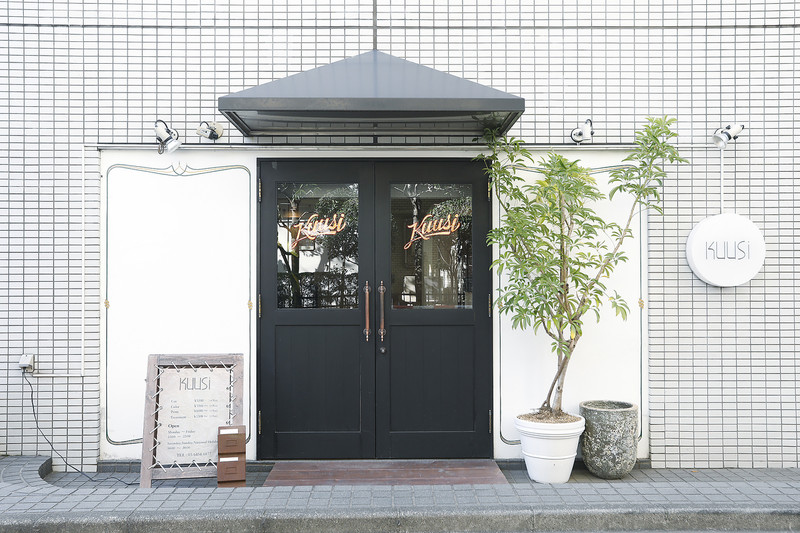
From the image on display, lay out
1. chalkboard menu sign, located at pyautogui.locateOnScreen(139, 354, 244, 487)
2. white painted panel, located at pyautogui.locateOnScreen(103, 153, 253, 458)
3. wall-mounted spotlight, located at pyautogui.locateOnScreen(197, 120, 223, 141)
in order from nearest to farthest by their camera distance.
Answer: chalkboard menu sign, located at pyautogui.locateOnScreen(139, 354, 244, 487), wall-mounted spotlight, located at pyautogui.locateOnScreen(197, 120, 223, 141), white painted panel, located at pyautogui.locateOnScreen(103, 153, 253, 458)

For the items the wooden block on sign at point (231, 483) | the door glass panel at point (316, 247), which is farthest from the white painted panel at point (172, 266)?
the wooden block on sign at point (231, 483)

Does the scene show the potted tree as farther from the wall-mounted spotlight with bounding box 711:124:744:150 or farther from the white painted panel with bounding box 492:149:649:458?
the wall-mounted spotlight with bounding box 711:124:744:150

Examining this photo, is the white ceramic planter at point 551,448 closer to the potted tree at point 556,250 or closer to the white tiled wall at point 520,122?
the potted tree at point 556,250

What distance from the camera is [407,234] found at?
612 centimetres

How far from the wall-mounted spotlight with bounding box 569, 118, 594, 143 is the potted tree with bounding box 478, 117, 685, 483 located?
30 cm

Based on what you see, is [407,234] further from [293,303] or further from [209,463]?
[209,463]

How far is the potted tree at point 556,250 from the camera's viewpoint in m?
5.45

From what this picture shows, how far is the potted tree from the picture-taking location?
5.45 meters

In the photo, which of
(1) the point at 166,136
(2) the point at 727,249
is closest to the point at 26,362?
(1) the point at 166,136

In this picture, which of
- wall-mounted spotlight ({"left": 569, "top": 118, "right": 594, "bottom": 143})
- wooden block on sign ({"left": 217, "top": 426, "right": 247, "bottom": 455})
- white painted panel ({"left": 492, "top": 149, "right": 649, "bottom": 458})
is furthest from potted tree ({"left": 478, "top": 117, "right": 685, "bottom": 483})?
wooden block on sign ({"left": 217, "top": 426, "right": 247, "bottom": 455})

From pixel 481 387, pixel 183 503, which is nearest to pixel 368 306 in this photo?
pixel 481 387

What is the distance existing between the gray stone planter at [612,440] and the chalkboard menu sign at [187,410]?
2933mm

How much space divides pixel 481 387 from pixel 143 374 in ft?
9.93

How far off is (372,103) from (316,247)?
62.6 inches
